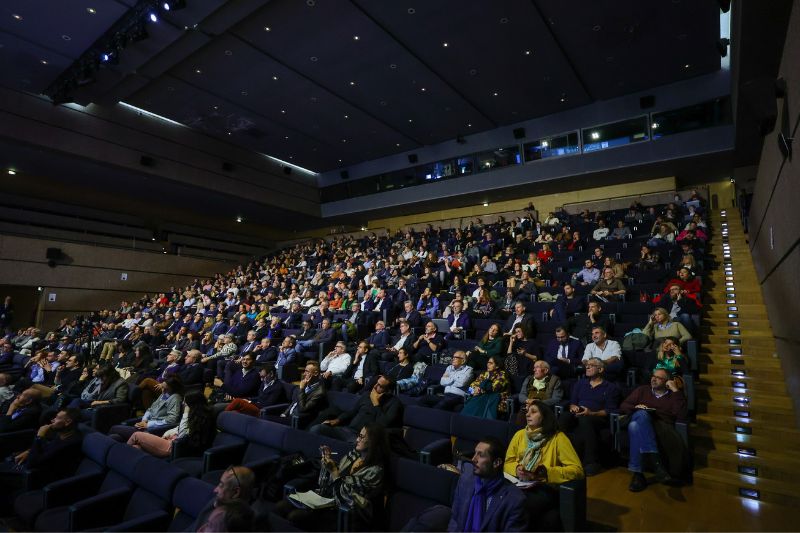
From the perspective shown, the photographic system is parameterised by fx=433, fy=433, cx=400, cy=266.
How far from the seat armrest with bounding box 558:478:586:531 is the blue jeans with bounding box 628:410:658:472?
0.96 metres

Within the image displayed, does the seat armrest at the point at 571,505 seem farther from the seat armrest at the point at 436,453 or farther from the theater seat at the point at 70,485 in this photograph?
the theater seat at the point at 70,485

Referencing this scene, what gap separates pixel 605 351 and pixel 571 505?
90.8 inches

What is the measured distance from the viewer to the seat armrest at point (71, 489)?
2.61m

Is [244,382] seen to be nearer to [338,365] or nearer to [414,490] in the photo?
[338,365]

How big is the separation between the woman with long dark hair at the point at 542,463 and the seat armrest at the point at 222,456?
1891 mm

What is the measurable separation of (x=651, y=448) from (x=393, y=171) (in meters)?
12.2

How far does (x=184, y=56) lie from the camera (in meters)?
8.05

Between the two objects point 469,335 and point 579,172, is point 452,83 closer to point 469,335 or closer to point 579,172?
point 579,172

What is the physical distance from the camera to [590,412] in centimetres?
336

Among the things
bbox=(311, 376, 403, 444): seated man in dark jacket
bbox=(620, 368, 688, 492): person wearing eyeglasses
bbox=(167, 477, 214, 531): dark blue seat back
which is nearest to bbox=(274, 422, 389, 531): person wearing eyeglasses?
bbox=(167, 477, 214, 531): dark blue seat back

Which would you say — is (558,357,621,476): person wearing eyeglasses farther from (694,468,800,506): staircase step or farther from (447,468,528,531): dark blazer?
(447,468,528,531): dark blazer

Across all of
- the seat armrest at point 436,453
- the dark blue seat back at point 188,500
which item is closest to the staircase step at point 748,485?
the seat armrest at point 436,453

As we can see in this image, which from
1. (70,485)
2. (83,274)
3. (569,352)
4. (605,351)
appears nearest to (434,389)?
(569,352)

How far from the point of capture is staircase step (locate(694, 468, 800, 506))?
266cm
